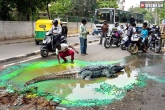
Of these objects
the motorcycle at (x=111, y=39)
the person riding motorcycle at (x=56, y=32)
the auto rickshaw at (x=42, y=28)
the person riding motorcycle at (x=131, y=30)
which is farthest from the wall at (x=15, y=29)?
the person riding motorcycle at (x=131, y=30)

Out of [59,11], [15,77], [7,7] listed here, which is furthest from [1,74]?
[59,11]

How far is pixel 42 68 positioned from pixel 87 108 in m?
3.92

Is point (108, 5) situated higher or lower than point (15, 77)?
higher

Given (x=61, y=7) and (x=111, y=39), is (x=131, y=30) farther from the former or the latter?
(x=61, y=7)

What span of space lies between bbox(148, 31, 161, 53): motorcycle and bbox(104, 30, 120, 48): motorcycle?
2.31 meters

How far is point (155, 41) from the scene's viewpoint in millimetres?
12250

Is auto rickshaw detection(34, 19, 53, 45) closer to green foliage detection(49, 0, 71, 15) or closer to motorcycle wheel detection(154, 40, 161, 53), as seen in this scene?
motorcycle wheel detection(154, 40, 161, 53)

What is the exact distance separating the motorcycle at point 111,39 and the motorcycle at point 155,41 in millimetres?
2314

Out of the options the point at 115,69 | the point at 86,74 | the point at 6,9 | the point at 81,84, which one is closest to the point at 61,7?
the point at 6,9

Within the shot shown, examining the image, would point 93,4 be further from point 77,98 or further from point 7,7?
point 77,98

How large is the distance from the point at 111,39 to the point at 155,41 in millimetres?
3041

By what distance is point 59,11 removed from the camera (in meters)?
38.9

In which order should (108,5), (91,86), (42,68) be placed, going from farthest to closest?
(108,5) < (42,68) < (91,86)

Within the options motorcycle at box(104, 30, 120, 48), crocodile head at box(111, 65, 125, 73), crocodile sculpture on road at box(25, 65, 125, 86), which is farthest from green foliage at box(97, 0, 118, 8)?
crocodile sculpture on road at box(25, 65, 125, 86)
